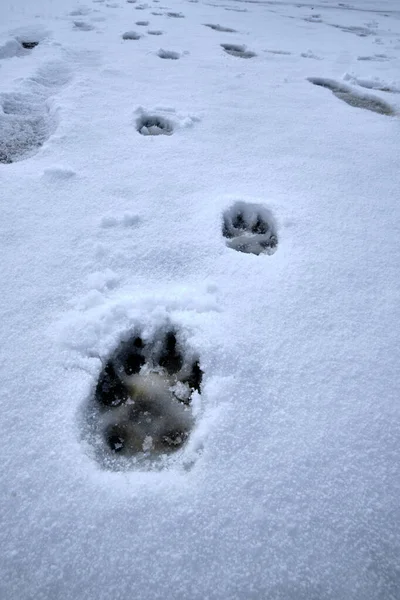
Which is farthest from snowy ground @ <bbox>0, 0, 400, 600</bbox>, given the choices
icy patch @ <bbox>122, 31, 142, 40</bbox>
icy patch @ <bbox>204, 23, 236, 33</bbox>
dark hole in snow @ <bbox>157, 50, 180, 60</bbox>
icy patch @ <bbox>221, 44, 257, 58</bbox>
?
icy patch @ <bbox>204, 23, 236, 33</bbox>

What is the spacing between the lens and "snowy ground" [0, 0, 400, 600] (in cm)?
75

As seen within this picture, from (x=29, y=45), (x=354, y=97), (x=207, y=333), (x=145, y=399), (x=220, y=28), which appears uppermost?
(x=220, y=28)

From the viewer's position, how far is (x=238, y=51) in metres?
3.89

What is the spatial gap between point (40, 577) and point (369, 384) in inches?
38.8

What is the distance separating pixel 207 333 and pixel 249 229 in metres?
0.70

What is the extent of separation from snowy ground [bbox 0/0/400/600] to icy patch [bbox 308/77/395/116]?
0.67ft

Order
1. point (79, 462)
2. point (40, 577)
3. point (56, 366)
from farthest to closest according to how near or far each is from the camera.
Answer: point (56, 366) → point (79, 462) → point (40, 577)

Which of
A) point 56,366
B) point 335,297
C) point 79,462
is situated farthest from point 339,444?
point 56,366

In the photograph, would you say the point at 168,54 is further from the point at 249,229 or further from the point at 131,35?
the point at 249,229

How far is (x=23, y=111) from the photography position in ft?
7.57

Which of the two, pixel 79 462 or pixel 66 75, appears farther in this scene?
pixel 66 75

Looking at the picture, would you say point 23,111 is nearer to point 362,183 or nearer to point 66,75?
point 66,75

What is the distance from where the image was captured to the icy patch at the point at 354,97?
2736 millimetres

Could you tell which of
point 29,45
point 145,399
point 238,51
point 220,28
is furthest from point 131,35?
point 145,399
